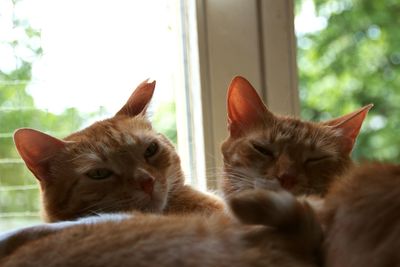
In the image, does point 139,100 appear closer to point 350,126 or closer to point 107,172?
point 107,172

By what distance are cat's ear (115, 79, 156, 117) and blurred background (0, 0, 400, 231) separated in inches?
3.3

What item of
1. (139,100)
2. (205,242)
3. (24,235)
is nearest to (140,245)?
(205,242)

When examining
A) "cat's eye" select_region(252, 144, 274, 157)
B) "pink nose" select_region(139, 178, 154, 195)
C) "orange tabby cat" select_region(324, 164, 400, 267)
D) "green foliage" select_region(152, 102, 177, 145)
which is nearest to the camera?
"orange tabby cat" select_region(324, 164, 400, 267)

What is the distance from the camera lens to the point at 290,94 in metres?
1.94

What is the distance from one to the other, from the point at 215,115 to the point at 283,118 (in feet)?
0.74

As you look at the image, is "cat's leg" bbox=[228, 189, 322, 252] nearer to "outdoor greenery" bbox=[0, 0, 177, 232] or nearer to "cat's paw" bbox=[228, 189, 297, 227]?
"cat's paw" bbox=[228, 189, 297, 227]

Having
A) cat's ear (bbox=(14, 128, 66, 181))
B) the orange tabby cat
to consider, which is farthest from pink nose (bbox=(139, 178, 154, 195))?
the orange tabby cat

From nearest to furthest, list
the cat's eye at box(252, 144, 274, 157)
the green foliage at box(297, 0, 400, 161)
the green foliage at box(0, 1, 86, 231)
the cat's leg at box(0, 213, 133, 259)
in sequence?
1. the cat's leg at box(0, 213, 133, 259)
2. the cat's eye at box(252, 144, 274, 157)
3. the green foliage at box(0, 1, 86, 231)
4. the green foliage at box(297, 0, 400, 161)

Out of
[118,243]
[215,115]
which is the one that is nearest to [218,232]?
[118,243]

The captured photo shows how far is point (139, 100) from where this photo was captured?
1755mm

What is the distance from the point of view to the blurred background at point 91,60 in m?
1.81

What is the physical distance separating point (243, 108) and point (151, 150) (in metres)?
0.29

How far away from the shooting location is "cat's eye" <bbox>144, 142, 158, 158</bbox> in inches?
65.2

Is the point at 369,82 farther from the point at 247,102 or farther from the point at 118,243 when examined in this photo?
the point at 118,243
